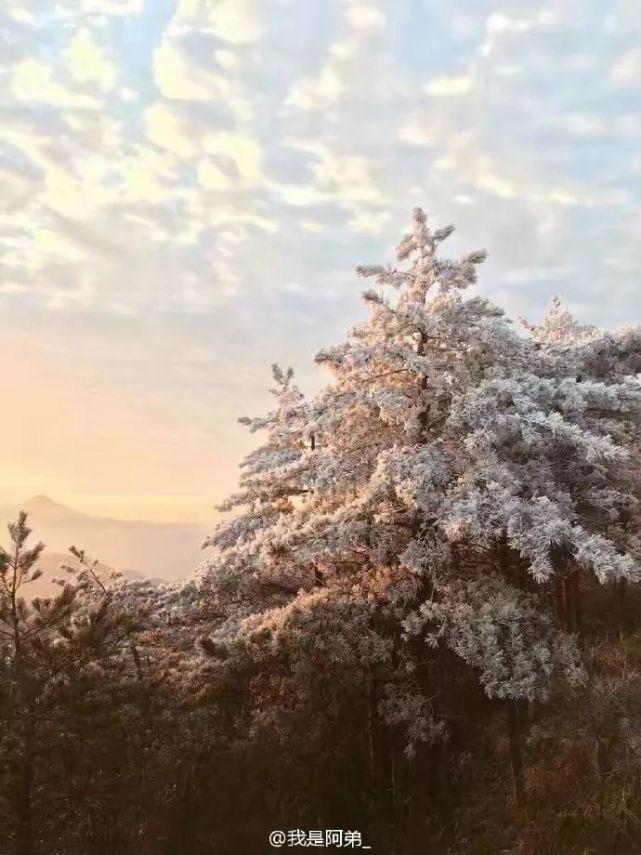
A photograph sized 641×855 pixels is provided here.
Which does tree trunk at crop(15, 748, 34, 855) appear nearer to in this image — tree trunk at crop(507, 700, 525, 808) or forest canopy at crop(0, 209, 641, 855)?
forest canopy at crop(0, 209, 641, 855)

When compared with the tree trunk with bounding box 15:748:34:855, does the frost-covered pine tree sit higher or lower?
higher

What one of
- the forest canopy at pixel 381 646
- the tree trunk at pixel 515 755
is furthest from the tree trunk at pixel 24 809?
the tree trunk at pixel 515 755

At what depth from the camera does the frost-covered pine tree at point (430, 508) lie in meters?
9.59

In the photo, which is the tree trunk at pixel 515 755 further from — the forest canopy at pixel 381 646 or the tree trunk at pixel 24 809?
the tree trunk at pixel 24 809

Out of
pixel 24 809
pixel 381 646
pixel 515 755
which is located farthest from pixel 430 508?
pixel 24 809

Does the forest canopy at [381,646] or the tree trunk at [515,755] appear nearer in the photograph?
the forest canopy at [381,646]

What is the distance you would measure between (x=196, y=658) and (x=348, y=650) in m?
2.39

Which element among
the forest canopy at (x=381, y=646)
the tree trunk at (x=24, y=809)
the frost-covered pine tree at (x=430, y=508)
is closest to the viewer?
the tree trunk at (x=24, y=809)

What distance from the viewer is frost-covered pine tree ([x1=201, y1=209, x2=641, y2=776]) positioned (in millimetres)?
9594

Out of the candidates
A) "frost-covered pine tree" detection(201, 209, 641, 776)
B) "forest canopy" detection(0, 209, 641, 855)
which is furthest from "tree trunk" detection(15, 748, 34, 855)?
"frost-covered pine tree" detection(201, 209, 641, 776)

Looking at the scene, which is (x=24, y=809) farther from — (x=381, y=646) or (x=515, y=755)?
(x=515, y=755)

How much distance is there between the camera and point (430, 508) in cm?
1012

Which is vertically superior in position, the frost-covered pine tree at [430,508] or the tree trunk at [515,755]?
the frost-covered pine tree at [430,508]

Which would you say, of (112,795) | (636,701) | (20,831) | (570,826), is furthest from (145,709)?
(636,701)
